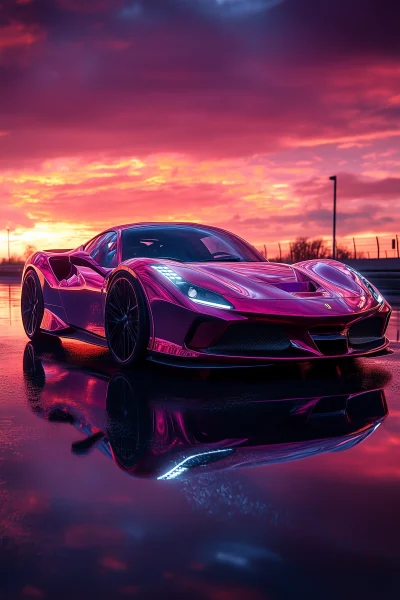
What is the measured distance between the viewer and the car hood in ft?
18.7

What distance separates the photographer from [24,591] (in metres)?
2.22

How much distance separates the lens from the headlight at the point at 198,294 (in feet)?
18.2

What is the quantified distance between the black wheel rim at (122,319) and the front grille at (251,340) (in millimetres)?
856

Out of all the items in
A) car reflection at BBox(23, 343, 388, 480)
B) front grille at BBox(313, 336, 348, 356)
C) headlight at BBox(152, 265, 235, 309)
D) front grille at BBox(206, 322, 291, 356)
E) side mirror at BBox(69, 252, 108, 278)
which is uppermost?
side mirror at BBox(69, 252, 108, 278)

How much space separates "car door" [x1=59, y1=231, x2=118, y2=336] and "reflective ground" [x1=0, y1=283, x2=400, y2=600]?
136 centimetres

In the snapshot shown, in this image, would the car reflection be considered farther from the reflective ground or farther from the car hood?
the car hood

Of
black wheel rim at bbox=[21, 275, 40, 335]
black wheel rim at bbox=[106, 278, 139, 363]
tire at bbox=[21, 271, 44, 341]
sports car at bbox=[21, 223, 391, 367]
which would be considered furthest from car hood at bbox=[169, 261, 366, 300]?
black wheel rim at bbox=[21, 275, 40, 335]

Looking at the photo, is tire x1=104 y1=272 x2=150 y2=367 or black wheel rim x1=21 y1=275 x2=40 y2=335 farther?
black wheel rim x1=21 y1=275 x2=40 y2=335

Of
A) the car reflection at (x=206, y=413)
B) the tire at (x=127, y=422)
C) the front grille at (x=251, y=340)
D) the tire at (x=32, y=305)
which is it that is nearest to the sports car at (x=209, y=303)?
the front grille at (x=251, y=340)

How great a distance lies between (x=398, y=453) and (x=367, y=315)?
2.31m

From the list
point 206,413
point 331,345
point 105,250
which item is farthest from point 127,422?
point 105,250

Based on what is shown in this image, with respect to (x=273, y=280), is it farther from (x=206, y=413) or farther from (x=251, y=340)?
(x=206, y=413)

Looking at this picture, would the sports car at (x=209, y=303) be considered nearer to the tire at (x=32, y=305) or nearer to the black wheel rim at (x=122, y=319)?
the black wheel rim at (x=122, y=319)

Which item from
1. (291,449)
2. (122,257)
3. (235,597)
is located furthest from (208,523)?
(122,257)
